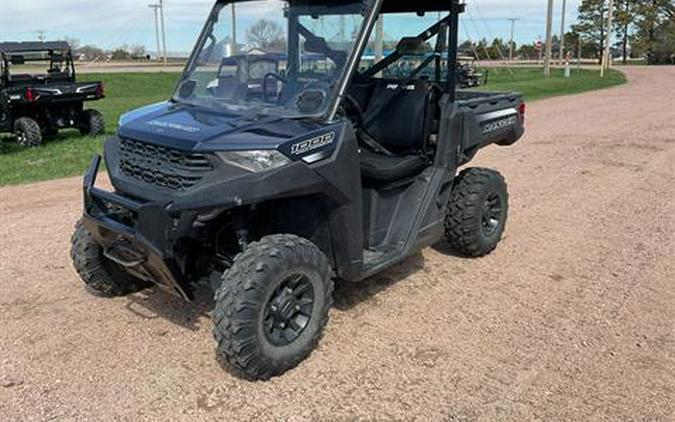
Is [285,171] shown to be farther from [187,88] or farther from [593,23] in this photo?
[593,23]

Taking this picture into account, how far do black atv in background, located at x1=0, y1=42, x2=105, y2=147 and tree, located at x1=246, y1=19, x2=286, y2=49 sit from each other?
9095 millimetres

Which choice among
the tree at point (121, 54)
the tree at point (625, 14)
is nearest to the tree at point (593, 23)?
the tree at point (625, 14)

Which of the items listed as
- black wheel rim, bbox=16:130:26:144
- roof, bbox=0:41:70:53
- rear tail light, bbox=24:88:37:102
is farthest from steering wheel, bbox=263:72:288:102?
roof, bbox=0:41:70:53

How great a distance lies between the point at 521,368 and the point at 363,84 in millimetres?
2357

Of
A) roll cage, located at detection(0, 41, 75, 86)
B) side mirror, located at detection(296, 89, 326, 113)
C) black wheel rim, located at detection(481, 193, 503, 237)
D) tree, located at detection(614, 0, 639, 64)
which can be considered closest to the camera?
side mirror, located at detection(296, 89, 326, 113)

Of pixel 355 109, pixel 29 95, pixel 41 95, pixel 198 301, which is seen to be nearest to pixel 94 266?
pixel 198 301

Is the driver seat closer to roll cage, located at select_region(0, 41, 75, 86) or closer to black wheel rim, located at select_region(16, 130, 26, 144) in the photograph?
black wheel rim, located at select_region(16, 130, 26, 144)

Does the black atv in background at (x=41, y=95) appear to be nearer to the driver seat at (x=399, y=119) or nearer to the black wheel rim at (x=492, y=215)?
the driver seat at (x=399, y=119)

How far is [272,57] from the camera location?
4.32 metres

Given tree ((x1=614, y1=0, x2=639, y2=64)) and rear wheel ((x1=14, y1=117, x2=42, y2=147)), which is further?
tree ((x1=614, y1=0, x2=639, y2=64))

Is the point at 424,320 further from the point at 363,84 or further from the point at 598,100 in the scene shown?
the point at 598,100

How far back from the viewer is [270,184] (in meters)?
3.49

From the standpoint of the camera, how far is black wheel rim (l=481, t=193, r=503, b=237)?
5617 millimetres

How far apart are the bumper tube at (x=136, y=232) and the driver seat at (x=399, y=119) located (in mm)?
1630
